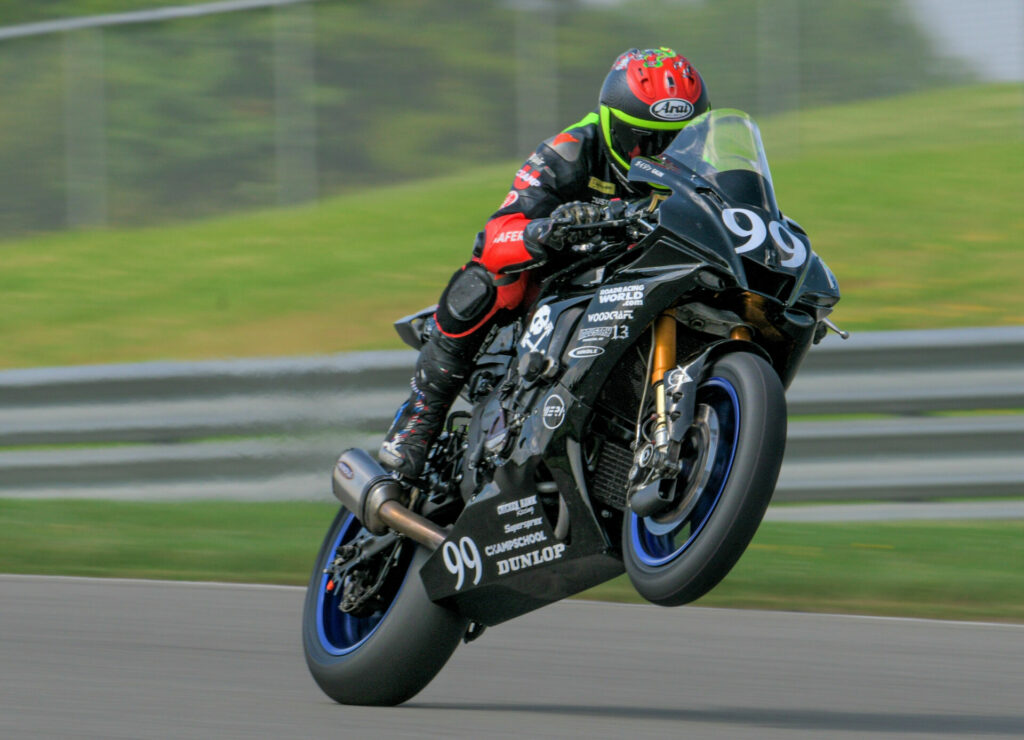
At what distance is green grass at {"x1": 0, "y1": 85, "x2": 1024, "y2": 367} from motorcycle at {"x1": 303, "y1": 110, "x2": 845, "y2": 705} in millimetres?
5212

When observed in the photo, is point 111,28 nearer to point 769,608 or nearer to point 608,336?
point 769,608

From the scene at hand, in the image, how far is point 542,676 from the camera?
5582 mm

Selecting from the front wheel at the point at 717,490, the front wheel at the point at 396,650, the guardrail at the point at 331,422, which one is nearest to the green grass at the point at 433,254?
the guardrail at the point at 331,422

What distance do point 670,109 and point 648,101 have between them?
7cm

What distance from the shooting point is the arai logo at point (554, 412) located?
4656mm

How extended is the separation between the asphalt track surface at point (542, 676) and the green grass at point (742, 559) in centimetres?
43

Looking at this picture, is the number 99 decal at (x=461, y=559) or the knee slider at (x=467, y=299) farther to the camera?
the knee slider at (x=467, y=299)

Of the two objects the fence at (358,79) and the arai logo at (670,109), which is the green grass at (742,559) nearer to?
the arai logo at (670,109)

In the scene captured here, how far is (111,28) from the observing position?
13.1 meters

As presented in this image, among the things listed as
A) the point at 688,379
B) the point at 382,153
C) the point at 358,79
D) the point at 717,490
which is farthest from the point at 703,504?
the point at 382,153

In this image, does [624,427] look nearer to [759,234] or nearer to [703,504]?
[703,504]

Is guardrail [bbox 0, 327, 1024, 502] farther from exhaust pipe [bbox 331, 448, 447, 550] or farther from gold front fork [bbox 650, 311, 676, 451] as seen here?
gold front fork [bbox 650, 311, 676, 451]

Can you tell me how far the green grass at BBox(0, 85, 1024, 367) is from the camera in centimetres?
1062

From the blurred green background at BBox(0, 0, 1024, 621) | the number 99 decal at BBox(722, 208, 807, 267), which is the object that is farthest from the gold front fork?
the blurred green background at BBox(0, 0, 1024, 621)
